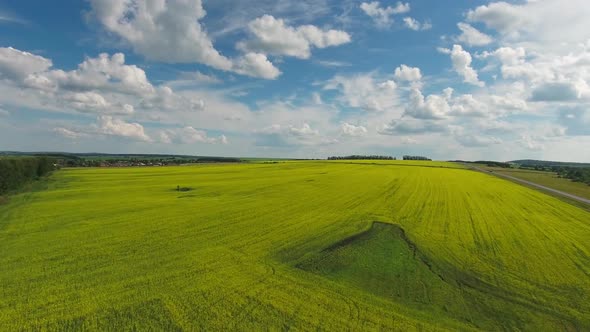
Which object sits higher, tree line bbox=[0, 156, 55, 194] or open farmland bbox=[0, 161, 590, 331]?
tree line bbox=[0, 156, 55, 194]

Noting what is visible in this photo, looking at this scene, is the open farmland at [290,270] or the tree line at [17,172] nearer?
the open farmland at [290,270]

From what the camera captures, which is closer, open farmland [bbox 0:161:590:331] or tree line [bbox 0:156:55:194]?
open farmland [bbox 0:161:590:331]

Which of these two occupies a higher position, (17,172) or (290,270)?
(17,172)

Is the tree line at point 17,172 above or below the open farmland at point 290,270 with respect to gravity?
above

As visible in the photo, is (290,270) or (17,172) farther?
(17,172)
